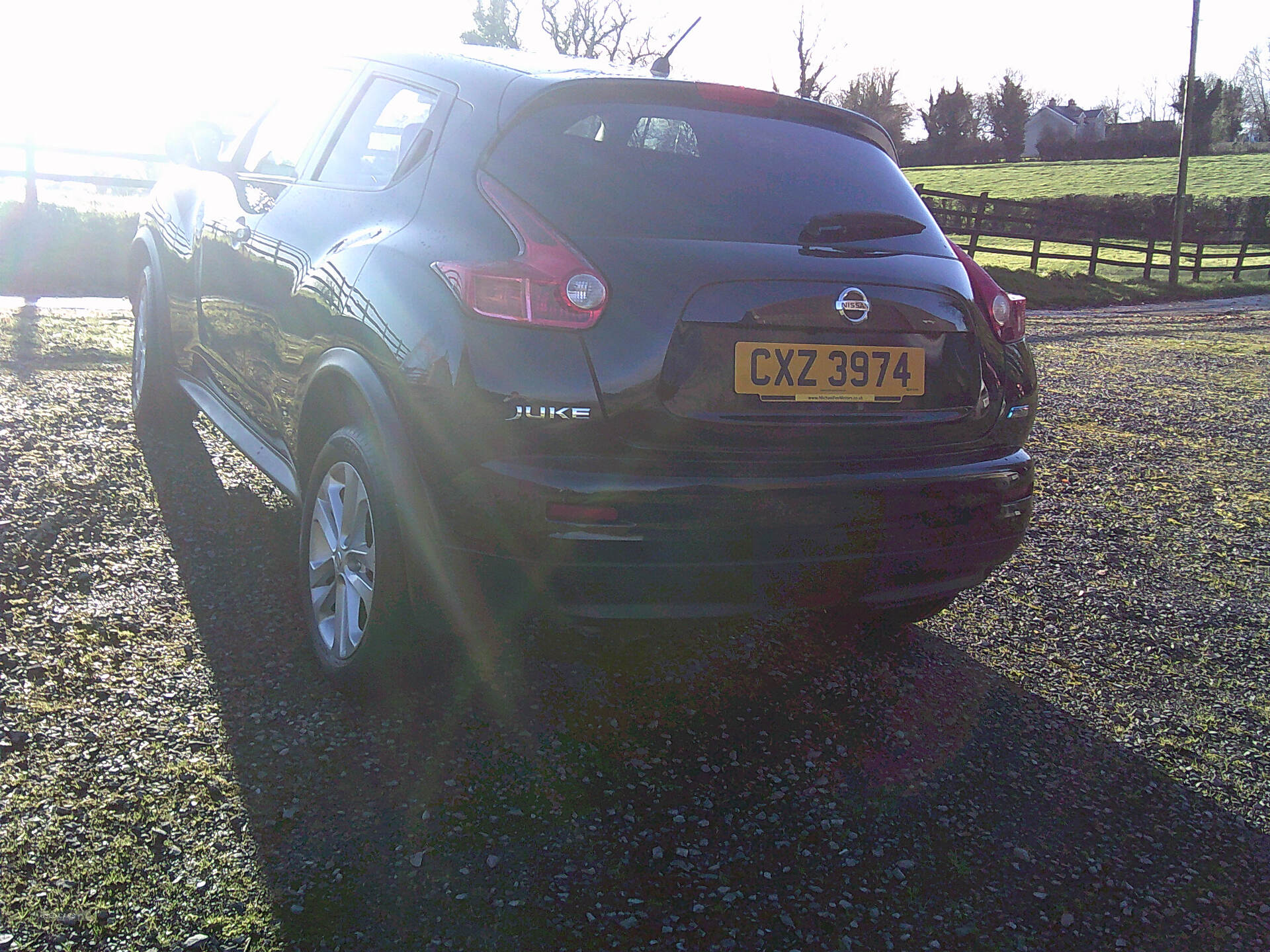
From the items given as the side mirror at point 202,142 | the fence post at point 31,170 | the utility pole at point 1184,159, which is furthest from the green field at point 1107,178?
the side mirror at point 202,142

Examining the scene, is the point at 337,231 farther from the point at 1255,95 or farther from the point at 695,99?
the point at 1255,95

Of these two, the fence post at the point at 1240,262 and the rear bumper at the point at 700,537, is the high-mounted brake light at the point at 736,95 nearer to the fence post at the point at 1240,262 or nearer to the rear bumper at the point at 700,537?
the rear bumper at the point at 700,537

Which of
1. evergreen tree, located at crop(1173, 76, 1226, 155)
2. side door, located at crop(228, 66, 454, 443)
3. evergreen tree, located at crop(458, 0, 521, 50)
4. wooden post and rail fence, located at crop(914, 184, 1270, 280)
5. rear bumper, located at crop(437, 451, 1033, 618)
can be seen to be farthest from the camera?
evergreen tree, located at crop(1173, 76, 1226, 155)

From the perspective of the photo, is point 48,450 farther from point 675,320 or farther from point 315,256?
point 675,320

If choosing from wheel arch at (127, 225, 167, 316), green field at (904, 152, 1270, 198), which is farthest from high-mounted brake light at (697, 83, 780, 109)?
green field at (904, 152, 1270, 198)

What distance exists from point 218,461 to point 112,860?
307cm

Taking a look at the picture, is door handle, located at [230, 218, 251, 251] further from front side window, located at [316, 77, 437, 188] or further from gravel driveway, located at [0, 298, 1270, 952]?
gravel driveway, located at [0, 298, 1270, 952]

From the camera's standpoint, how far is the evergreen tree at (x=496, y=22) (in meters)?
56.6

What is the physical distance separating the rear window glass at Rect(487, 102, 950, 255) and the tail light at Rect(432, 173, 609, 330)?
9cm

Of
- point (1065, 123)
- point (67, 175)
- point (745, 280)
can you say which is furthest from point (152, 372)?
point (1065, 123)

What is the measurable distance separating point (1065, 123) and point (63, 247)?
105 meters

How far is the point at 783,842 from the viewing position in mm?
2326

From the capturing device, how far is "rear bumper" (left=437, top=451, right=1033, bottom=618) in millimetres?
2328

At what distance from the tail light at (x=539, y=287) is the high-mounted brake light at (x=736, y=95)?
0.75m
